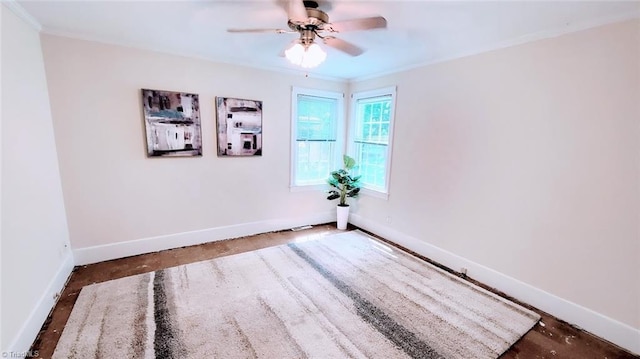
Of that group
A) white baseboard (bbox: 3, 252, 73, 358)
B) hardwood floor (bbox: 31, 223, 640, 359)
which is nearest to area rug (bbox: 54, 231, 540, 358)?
hardwood floor (bbox: 31, 223, 640, 359)

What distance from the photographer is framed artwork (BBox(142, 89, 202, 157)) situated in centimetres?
300

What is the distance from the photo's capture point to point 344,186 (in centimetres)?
429

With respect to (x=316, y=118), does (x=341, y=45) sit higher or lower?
higher

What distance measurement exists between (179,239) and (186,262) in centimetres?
50

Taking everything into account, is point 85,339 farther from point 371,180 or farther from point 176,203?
point 371,180

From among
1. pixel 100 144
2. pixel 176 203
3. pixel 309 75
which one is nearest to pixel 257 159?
pixel 176 203

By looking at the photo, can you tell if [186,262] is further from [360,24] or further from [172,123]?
[360,24]

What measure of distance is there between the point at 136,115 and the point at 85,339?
2.16 metres

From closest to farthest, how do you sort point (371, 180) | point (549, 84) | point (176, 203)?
point (549, 84), point (176, 203), point (371, 180)

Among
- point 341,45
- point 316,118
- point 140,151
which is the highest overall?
point 341,45

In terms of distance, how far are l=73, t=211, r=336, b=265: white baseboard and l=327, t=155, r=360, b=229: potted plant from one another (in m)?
0.40

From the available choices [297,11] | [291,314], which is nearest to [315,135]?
[297,11]

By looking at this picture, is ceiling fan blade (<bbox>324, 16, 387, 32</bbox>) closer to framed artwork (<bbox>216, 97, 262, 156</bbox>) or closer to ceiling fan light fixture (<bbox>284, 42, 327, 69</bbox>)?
ceiling fan light fixture (<bbox>284, 42, 327, 69</bbox>)

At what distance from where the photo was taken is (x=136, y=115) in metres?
2.96
